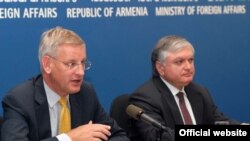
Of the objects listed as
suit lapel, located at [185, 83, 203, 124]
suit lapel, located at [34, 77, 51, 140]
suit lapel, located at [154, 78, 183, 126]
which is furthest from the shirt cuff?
suit lapel, located at [185, 83, 203, 124]

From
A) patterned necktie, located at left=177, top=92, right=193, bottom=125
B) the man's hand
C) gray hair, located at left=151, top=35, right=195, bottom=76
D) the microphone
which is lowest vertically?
patterned necktie, located at left=177, top=92, right=193, bottom=125

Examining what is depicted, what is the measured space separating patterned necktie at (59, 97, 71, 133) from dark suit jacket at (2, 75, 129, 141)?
29mm

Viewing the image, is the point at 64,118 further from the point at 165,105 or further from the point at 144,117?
the point at 165,105

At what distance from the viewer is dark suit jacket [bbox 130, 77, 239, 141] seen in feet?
11.0

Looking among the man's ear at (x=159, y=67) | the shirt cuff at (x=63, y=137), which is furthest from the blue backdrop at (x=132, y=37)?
the shirt cuff at (x=63, y=137)

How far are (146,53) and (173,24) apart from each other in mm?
347

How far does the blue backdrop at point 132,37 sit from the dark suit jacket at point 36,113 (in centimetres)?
94

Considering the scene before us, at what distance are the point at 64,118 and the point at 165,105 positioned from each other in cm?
74

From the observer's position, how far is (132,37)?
434 centimetres

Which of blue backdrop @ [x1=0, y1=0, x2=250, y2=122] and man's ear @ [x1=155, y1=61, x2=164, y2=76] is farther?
blue backdrop @ [x1=0, y1=0, x2=250, y2=122]

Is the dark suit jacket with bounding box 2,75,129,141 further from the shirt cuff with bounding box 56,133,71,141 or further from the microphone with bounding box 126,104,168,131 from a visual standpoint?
the microphone with bounding box 126,104,168,131

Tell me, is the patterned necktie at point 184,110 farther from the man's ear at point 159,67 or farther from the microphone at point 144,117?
the microphone at point 144,117

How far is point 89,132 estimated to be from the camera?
109 inches

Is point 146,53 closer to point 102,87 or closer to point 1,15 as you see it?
point 102,87
